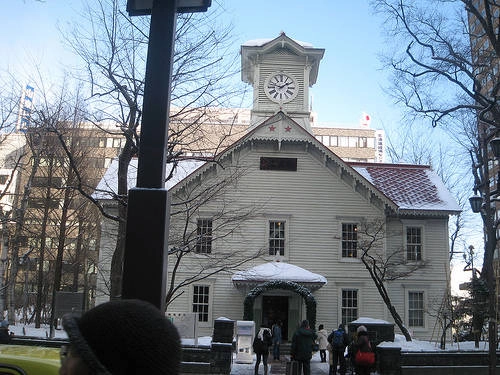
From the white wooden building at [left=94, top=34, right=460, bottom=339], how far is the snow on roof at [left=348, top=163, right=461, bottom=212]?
0.36 ft

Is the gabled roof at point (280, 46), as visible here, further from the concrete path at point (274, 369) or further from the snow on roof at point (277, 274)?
the concrete path at point (274, 369)

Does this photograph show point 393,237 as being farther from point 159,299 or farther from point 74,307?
point 159,299

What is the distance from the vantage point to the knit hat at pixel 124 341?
1.47m

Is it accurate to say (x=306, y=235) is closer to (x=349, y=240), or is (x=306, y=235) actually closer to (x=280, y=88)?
(x=349, y=240)

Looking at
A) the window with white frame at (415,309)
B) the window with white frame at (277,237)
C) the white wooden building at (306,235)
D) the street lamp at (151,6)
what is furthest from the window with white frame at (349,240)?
→ the street lamp at (151,6)

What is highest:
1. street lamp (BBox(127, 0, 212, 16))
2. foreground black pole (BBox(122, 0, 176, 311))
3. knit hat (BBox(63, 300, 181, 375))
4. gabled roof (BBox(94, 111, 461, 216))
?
gabled roof (BBox(94, 111, 461, 216))

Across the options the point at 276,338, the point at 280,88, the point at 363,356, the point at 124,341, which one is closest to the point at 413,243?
the point at 276,338

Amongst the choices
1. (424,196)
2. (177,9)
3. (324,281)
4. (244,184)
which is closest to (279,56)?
(244,184)

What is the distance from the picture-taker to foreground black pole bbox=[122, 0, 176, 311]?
361cm

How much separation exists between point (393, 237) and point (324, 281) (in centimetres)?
525

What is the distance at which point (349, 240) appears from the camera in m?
28.0

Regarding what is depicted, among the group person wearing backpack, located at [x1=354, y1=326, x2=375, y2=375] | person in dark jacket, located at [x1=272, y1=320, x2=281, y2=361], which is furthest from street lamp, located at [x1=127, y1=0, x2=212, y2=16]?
person in dark jacket, located at [x1=272, y1=320, x2=281, y2=361]

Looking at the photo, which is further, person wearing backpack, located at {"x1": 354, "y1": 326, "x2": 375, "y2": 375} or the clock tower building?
the clock tower building

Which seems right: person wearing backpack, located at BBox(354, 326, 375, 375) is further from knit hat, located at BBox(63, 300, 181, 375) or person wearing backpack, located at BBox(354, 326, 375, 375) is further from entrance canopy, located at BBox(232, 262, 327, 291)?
knit hat, located at BBox(63, 300, 181, 375)
